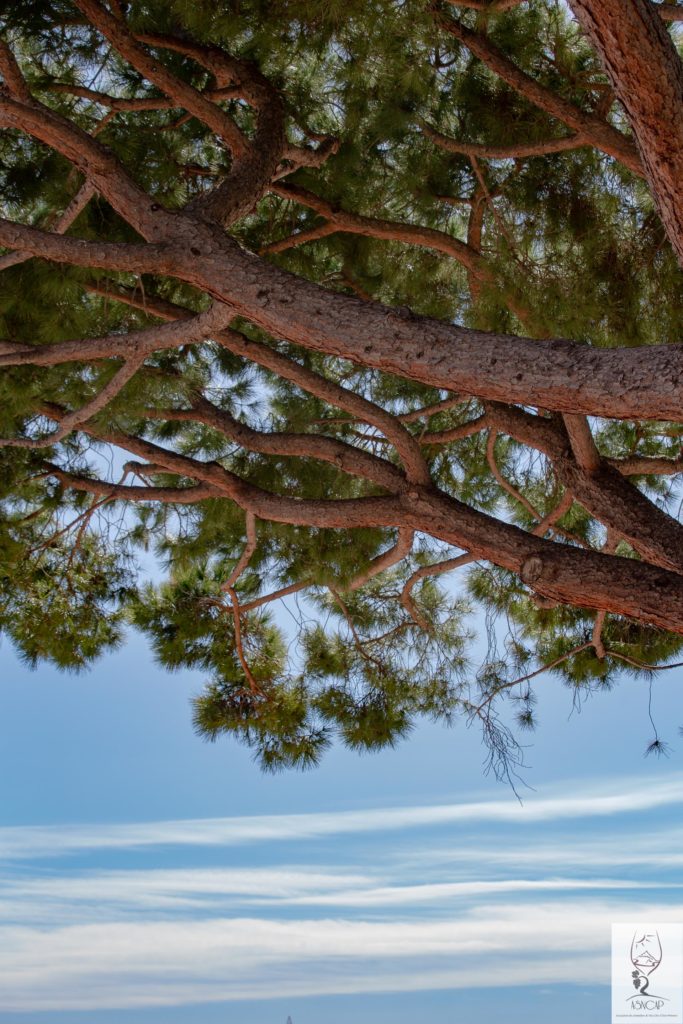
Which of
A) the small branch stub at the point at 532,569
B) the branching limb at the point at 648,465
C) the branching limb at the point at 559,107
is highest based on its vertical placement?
the branching limb at the point at 559,107

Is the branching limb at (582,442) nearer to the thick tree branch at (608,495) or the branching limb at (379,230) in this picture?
the thick tree branch at (608,495)

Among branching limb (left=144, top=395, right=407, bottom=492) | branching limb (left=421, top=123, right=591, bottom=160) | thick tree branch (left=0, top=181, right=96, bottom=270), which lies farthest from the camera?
branching limb (left=144, top=395, right=407, bottom=492)

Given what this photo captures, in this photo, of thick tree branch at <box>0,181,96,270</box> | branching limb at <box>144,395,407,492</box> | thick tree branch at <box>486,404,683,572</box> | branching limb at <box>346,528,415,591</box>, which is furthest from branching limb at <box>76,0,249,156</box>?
branching limb at <box>346,528,415,591</box>

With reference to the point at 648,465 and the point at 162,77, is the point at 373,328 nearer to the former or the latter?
the point at 162,77

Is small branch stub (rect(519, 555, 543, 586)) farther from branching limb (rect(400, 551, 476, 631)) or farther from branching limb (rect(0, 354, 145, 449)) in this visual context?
branching limb (rect(0, 354, 145, 449))

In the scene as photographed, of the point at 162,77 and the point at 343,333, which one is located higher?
the point at 162,77

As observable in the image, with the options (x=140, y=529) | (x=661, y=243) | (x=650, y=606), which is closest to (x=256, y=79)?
(x=661, y=243)

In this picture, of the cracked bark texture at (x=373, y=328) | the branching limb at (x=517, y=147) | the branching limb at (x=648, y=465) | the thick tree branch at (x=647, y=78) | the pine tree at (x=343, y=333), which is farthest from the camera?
the branching limb at (x=648, y=465)

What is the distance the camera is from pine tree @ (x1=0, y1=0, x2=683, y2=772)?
210cm

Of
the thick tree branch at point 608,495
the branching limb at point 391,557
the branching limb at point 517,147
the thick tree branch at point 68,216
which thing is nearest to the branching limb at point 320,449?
the branching limb at point 391,557

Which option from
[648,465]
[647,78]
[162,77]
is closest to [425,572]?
[648,465]

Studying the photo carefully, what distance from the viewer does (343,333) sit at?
78.6 inches

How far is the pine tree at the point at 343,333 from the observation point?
2098 mm

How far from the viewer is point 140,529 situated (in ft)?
13.3
